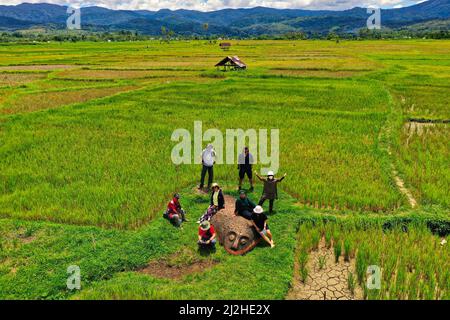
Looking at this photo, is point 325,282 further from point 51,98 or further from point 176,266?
point 51,98

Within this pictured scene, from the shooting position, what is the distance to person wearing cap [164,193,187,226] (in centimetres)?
838

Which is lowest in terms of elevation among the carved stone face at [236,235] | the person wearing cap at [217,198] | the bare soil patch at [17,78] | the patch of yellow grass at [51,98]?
the carved stone face at [236,235]

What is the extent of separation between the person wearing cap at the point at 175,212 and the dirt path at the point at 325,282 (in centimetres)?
312

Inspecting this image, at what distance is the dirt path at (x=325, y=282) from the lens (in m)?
→ 6.27

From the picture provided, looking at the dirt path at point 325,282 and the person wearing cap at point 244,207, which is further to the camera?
the person wearing cap at point 244,207

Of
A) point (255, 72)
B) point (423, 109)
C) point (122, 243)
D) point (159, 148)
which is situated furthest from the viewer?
point (255, 72)

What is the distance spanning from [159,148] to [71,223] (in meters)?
6.29

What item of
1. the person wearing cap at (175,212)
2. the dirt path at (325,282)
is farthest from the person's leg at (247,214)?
the person wearing cap at (175,212)

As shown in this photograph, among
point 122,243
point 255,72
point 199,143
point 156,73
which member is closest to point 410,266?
point 122,243

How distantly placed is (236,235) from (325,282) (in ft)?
6.86

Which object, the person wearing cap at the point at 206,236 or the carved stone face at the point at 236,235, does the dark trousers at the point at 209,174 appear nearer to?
the carved stone face at the point at 236,235

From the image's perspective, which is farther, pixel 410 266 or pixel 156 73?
pixel 156 73

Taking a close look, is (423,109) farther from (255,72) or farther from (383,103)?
(255,72)
